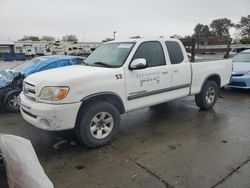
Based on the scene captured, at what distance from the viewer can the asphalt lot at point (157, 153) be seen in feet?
9.91

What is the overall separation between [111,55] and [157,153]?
85.0 inches

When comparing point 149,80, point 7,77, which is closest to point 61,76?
point 149,80

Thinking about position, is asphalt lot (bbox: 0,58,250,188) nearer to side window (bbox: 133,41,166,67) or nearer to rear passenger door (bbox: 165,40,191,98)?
rear passenger door (bbox: 165,40,191,98)

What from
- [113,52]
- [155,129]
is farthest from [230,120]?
[113,52]

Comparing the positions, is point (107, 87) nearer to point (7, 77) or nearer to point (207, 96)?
point (207, 96)

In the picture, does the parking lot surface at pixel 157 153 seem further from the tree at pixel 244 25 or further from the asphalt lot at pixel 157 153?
the tree at pixel 244 25

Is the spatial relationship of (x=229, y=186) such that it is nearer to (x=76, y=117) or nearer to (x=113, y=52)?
(x=76, y=117)

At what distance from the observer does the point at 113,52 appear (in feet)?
15.4

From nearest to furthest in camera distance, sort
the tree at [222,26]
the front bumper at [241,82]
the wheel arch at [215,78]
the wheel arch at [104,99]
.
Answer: the wheel arch at [104,99] → the wheel arch at [215,78] → the front bumper at [241,82] → the tree at [222,26]

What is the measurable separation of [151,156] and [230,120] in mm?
2736

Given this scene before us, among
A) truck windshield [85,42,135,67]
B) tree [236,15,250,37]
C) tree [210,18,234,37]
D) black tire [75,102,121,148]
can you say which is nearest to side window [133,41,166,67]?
truck windshield [85,42,135,67]

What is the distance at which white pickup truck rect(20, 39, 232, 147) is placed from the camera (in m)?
3.49

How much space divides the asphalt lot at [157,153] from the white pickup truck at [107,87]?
501 millimetres

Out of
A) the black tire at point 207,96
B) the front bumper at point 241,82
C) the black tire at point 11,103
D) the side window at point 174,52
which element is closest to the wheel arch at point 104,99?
the side window at point 174,52
